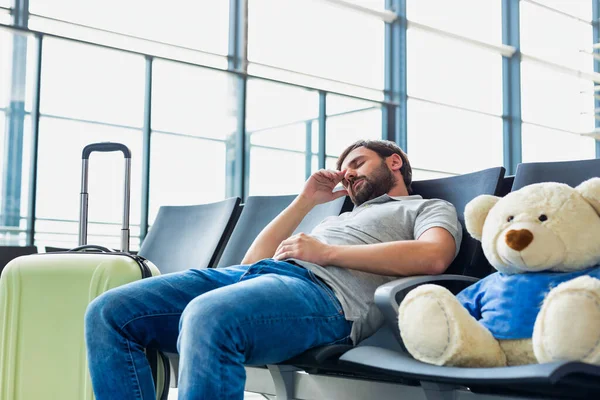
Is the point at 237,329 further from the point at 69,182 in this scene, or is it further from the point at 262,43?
the point at 262,43

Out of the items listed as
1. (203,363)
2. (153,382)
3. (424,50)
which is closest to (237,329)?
(203,363)

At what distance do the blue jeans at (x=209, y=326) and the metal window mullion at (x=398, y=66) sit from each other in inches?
230

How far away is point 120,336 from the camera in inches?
62.0

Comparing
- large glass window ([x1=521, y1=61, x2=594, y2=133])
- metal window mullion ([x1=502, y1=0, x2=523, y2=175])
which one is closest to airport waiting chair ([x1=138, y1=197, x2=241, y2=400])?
metal window mullion ([x1=502, y1=0, x2=523, y2=175])

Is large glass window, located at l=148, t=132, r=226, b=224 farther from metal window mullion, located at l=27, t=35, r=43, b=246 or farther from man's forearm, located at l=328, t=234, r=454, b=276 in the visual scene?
man's forearm, located at l=328, t=234, r=454, b=276

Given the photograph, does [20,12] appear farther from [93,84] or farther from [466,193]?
[466,193]

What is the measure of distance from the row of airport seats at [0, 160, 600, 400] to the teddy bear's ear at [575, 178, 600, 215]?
35cm

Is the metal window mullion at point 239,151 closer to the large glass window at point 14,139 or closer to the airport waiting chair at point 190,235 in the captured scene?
the large glass window at point 14,139

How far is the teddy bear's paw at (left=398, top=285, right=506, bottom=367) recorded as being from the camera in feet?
4.19

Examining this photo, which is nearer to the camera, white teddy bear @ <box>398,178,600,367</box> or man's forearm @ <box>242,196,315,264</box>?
white teddy bear @ <box>398,178,600,367</box>

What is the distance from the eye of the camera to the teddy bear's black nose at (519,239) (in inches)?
51.4

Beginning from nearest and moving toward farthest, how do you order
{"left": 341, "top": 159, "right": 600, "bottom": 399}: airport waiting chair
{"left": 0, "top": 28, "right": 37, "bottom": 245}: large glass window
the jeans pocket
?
{"left": 341, "top": 159, "right": 600, "bottom": 399}: airport waiting chair, the jeans pocket, {"left": 0, "top": 28, "right": 37, "bottom": 245}: large glass window

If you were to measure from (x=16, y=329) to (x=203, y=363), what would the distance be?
0.70 metres

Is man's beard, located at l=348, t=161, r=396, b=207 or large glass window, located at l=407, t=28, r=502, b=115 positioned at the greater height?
large glass window, located at l=407, t=28, r=502, b=115
